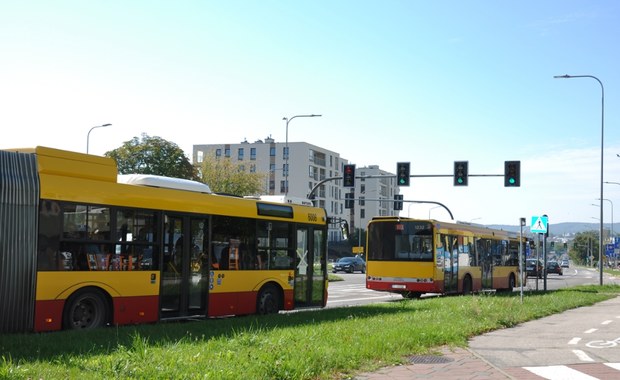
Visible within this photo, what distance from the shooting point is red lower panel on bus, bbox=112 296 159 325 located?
→ 1280 cm

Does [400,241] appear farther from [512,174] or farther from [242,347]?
[242,347]

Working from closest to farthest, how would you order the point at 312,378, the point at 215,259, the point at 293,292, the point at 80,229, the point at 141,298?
the point at 312,378 < the point at 80,229 < the point at 141,298 < the point at 215,259 < the point at 293,292

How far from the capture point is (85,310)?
12297 mm

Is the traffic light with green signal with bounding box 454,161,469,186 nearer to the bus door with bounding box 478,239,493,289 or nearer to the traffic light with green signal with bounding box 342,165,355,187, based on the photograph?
the traffic light with green signal with bounding box 342,165,355,187

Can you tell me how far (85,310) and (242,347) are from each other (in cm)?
407

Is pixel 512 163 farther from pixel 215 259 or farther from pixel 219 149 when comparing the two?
pixel 219 149

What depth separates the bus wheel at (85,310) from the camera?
11844 mm

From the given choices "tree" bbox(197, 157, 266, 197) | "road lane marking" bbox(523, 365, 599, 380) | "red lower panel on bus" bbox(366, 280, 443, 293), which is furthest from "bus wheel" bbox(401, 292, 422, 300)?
"tree" bbox(197, 157, 266, 197)

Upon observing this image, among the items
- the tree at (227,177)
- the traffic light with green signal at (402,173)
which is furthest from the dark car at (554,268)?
the traffic light with green signal at (402,173)

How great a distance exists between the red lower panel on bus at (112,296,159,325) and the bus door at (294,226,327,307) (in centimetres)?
494

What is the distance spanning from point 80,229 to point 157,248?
188cm

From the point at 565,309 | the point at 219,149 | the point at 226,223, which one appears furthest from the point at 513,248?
the point at 219,149

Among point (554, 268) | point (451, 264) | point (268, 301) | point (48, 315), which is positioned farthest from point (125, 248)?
point (554, 268)

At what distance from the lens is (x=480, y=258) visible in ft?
95.7
